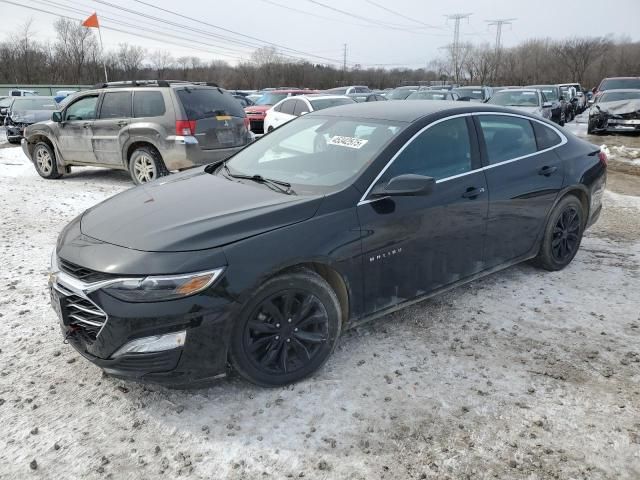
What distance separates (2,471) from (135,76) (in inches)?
2485

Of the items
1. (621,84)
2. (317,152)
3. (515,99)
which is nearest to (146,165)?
(317,152)

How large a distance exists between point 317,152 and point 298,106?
10.5 m

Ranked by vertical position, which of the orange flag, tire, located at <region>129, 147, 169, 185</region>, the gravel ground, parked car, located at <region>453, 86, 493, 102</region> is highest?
the orange flag

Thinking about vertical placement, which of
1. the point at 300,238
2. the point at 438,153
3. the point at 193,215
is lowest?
the point at 300,238

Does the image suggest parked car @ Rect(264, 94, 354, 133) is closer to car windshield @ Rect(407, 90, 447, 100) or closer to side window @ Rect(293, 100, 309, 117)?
side window @ Rect(293, 100, 309, 117)

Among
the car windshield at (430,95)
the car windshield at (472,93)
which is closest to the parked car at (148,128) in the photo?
the car windshield at (430,95)

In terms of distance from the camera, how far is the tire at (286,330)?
279cm

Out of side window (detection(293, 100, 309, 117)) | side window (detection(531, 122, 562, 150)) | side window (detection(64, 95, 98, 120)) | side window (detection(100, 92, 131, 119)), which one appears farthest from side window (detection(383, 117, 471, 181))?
side window (detection(293, 100, 309, 117))

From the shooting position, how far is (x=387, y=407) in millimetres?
2834

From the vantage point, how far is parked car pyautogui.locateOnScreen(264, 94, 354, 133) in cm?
1350

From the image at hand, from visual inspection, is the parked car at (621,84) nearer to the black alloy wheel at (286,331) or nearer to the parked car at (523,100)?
the parked car at (523,100)

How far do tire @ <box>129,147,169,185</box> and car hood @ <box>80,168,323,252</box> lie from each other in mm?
4857

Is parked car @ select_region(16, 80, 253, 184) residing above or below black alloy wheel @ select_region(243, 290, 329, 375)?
above

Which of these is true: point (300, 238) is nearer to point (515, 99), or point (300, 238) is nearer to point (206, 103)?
point (206, 103)
